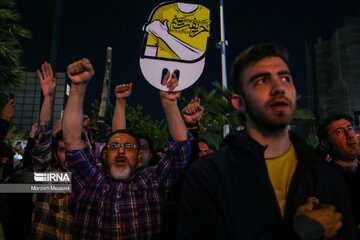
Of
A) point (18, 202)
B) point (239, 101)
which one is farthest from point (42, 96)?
point (239, 101)

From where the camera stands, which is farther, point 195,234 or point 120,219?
point 120,219

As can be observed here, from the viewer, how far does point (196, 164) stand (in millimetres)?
1491

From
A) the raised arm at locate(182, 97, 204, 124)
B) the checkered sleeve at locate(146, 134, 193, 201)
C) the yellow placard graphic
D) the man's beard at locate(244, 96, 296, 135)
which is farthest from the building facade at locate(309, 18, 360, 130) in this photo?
the man's beard at locate(244, 96, 296, 135)

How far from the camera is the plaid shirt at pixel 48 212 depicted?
103 inches

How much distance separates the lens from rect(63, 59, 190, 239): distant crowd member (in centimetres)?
234

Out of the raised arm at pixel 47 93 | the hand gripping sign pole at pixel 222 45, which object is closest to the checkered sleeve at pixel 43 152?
the raised arm at pixel 47 93

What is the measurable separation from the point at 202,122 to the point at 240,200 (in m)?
16.1

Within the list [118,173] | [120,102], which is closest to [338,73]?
[120,102]

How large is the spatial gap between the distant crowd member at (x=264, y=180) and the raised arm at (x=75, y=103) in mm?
1276

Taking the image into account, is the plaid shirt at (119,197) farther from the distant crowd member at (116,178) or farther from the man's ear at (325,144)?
the man's ear at (325,144)

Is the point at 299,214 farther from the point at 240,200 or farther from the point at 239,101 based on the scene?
the point at 239,101

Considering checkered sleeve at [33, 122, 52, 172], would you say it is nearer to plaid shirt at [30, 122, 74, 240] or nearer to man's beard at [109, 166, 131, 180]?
plaid shirt at [30, 122, 74, 240]

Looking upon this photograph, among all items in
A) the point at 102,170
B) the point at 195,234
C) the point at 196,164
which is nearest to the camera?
the point at 195,234

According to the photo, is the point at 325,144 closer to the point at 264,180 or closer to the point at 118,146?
the point at 264,180
